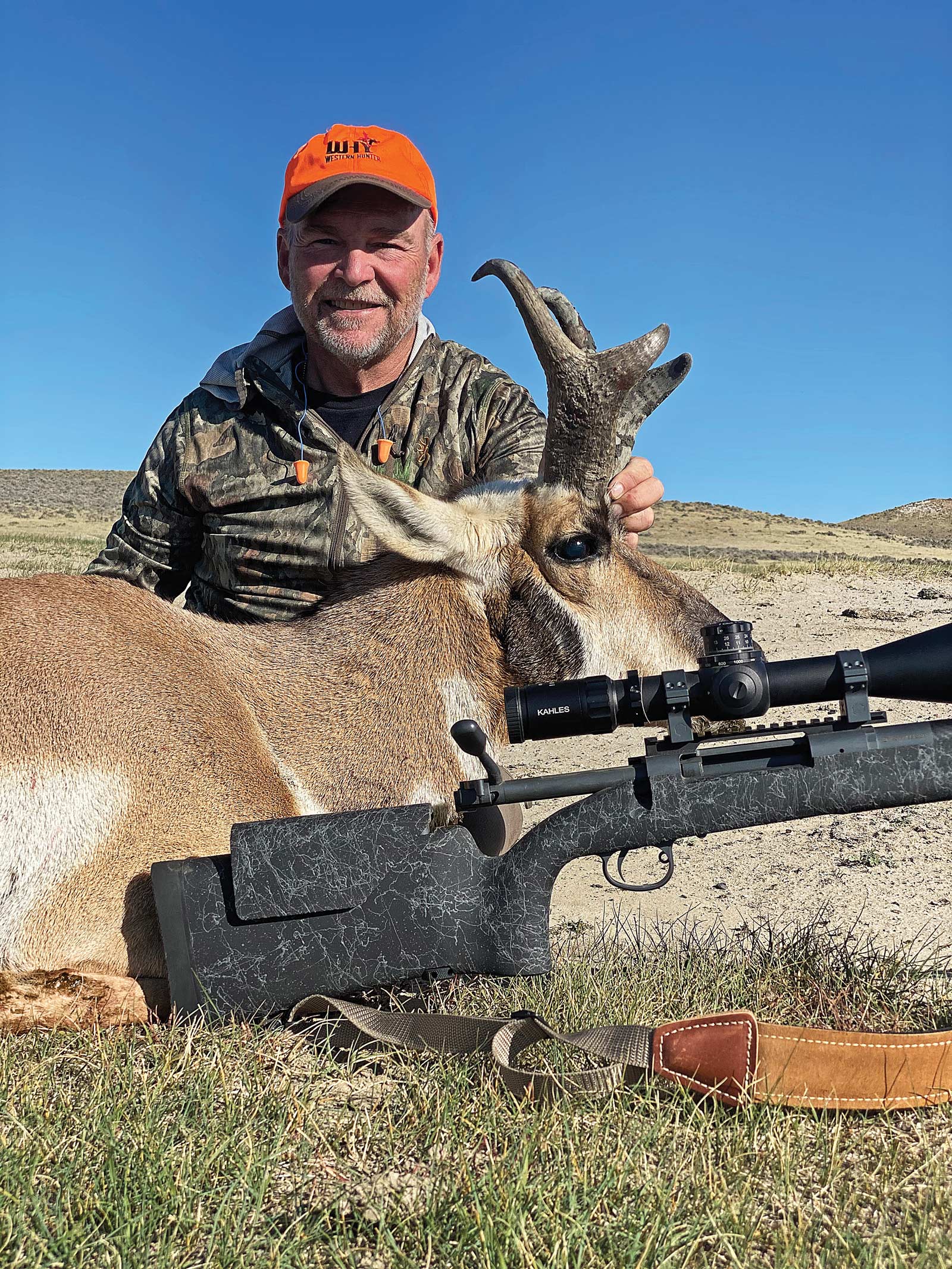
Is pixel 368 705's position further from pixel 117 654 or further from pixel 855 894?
pixel 855 894

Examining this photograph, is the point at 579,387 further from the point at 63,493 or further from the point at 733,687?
the point at 63,493

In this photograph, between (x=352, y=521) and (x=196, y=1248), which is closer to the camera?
(x=196, y=1248)

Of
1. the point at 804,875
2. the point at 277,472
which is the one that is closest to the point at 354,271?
the point at 277,472

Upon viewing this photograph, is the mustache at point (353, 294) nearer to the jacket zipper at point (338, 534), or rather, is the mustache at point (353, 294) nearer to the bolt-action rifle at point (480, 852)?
the jacket zipper at point (338, 534)

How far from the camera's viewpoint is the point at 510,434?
6266mm

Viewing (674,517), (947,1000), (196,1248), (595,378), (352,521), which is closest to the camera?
(196,1248)

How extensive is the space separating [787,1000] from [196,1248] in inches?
88.6

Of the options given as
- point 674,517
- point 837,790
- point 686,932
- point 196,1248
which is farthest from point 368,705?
point 674,517

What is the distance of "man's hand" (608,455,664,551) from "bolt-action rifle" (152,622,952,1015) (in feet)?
5.26

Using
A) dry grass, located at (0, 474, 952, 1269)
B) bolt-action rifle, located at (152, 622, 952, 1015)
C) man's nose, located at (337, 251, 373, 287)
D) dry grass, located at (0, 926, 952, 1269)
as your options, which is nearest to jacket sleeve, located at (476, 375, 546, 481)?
man's nose, located at (337, 251, 373, 287)

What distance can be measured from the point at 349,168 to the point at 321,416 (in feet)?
4.76

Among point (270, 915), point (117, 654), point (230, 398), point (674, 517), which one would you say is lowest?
point (270, 915)

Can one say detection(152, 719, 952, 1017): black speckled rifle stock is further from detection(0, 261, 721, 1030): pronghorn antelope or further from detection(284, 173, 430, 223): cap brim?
detection(284, 173, 430, 223): cap brim

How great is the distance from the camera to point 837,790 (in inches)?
134
